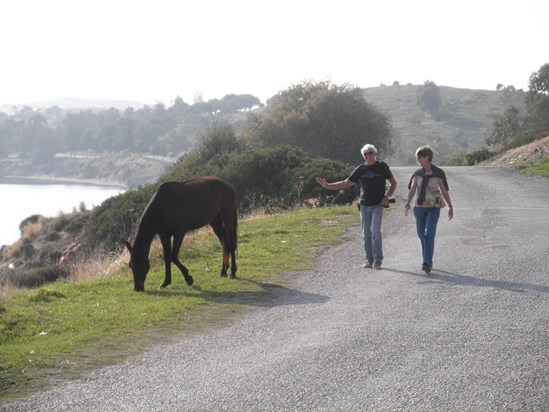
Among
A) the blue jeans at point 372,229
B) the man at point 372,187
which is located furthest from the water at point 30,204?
the man at point 372,187

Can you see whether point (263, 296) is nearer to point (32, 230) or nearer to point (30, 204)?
point (32, 230)

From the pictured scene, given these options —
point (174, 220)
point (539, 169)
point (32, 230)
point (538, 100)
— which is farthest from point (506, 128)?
point (174, 220)

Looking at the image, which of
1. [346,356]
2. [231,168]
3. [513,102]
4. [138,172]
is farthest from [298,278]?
[513,102]

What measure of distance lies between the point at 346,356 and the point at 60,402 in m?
2.81

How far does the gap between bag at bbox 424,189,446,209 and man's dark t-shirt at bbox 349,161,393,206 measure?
767 millimetres

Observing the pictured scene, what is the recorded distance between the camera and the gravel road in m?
6.86

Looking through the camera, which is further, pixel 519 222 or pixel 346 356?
pixel 519 222

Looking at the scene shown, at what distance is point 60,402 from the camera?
23.0 feet

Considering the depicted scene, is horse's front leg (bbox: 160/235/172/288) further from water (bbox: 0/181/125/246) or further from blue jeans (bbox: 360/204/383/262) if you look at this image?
water (bbox: 0/181/125/246)

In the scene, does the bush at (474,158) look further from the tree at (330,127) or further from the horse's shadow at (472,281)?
the horse's shadow at (472,281)

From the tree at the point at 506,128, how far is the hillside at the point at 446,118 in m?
20.9

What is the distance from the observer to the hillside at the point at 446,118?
372 ft

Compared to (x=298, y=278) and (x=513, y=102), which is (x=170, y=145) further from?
(x=298, y=278)

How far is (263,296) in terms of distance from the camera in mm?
11875
